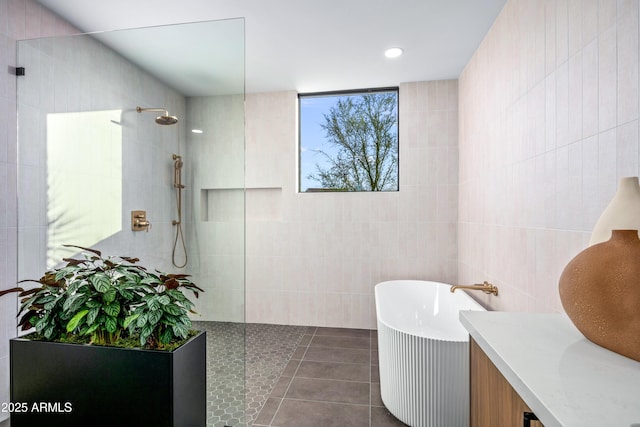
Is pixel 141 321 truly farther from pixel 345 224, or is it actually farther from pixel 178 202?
pixel 345 224

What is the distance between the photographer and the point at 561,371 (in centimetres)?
76

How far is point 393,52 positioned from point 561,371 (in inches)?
107

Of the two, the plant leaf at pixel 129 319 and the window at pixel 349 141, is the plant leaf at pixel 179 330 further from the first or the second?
the window at pixel 349 141

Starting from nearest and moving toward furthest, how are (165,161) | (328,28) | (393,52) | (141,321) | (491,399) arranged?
(491,399) < (141,321) < (165,161) < (328,28) < (393,52)

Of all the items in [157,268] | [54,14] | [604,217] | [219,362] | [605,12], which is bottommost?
[219,362]

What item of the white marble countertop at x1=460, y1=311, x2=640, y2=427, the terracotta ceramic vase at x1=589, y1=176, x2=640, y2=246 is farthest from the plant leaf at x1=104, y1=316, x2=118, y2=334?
the terracotta ceramic vase at x1=589, y1=176, x2=640, y2=246

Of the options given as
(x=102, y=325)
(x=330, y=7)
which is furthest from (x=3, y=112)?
(x=330, y=7)

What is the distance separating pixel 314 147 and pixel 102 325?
282 centimetres

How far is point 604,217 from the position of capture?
99cm

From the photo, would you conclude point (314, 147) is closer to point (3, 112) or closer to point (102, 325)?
point (3, 112)

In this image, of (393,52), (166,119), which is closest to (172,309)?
(166,119)

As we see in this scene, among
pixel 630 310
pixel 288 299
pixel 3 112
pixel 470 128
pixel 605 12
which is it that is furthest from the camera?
pixel 288 299

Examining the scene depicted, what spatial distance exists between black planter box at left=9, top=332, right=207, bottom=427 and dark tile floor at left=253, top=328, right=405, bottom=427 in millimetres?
795

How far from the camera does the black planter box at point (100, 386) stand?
1.32 meters
